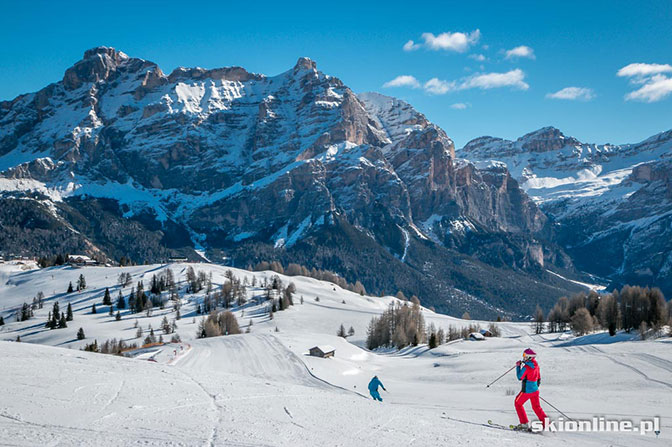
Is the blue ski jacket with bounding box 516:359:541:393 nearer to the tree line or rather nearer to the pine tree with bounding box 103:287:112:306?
the tree line

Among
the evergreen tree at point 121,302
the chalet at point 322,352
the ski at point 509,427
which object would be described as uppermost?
the ski at point 509,427

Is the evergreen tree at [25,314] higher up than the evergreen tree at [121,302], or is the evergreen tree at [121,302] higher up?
the evergreen tree at [121,302]

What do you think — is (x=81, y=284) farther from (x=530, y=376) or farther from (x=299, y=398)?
(x=530, y=376)

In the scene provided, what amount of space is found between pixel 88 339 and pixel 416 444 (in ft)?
344

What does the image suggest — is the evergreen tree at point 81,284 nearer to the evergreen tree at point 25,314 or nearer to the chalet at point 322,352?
the evergreen tree at point 25,314

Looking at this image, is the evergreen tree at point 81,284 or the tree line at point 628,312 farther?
the evergreen tree at point 81,284

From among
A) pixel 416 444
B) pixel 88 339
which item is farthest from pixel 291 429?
pixel 88 339

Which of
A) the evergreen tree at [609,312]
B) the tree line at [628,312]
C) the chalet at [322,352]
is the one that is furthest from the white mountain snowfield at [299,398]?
the evergreen tree at [609,312]

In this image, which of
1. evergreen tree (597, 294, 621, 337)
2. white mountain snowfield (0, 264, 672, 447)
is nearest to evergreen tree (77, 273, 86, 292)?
white mountain snowfield (0, 264, 672, 447)

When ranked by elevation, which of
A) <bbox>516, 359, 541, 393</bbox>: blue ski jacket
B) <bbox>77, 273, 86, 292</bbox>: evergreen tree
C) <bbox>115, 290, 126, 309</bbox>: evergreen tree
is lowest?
<bbox>115, 290, 126, 309</bbox>: evergreen tree

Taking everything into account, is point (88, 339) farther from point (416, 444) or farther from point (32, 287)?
point (416, 444)

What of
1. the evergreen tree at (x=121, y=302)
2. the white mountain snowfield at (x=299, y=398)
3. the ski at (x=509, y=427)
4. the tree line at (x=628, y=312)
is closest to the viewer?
the white mountain snowfield at (x=299, y=398)

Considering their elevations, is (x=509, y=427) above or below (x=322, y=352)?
above

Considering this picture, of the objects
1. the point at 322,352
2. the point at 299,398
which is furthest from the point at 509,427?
the point at 322,352
